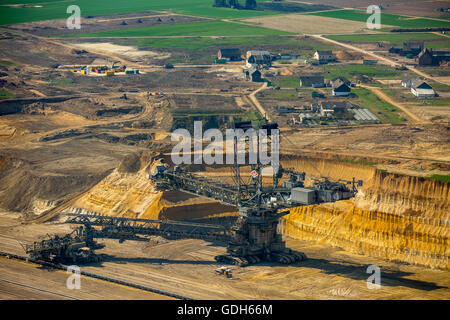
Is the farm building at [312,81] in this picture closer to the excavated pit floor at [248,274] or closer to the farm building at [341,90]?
the farm building at [341,90]

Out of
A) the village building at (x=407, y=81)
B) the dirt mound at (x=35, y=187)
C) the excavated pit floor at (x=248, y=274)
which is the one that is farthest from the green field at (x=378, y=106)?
the dirt mound at (x=35, y=187)

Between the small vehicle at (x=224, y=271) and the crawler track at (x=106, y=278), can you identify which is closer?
the crawler track at (x=106, y=278)

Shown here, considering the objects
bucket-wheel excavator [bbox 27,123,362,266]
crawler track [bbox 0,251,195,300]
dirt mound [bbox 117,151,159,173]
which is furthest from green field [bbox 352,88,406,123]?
crawler track [bbox 0,251,195,300]

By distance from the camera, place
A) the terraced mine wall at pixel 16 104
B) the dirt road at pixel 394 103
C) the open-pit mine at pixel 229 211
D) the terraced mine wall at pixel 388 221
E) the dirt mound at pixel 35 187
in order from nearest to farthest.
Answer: the open-pit mine at pixel 229 211
the terraced mine wall at pixel 388 221
the dirt mound at pixel 35 187
the dirt road at pixel 394 103
the terraced mine wall at pixel 16 104

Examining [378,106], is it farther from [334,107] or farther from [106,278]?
[106,278]

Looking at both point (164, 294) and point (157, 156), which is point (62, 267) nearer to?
point (164, 294)

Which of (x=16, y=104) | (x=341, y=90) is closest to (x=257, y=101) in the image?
(x=341, y=90)
